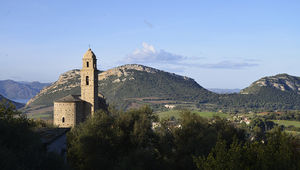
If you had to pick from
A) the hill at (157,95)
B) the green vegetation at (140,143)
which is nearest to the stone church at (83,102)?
the green vegetation at (140,143)

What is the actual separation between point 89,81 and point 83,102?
10.3 ft

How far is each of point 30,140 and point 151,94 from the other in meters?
150

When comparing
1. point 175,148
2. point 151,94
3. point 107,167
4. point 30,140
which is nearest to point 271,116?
point 151,94

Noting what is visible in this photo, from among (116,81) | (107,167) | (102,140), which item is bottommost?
(107,167)

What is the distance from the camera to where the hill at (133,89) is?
5882 inches

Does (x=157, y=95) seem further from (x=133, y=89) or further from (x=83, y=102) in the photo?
(x=83, y=102)

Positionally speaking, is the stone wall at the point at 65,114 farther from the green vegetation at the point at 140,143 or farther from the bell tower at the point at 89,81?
the green vegetation at the point at 140,143

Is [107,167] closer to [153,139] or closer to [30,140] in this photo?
[153,139]

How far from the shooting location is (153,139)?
29.7 meters

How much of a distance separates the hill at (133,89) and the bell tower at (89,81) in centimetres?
8384

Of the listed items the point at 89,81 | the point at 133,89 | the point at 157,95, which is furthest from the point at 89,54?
the point at 157,95

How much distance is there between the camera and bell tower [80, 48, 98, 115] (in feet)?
154

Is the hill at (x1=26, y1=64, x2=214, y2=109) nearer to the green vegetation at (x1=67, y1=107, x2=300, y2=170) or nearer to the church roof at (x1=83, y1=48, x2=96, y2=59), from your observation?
the church roof at (x1=83, y1=48, x2=96, y2=59)

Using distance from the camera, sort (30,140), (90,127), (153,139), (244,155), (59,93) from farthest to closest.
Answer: (59,93) → (153,139) → (90,127) → (244,155) → (30,140)
